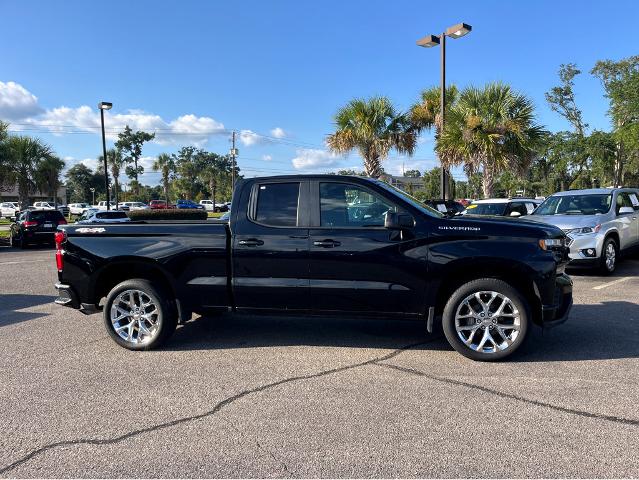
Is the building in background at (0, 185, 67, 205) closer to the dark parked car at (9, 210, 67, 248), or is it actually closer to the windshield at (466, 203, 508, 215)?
the dark parked car at (9, 210, 67, 248)

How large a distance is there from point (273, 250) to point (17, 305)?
5.33 m

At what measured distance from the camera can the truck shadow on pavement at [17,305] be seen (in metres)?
7.04

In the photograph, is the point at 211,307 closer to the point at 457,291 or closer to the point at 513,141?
the point at 457,291

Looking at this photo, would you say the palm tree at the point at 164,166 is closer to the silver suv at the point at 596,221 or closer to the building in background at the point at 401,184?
the building in background at the point at 401,184

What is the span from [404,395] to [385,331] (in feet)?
6.63

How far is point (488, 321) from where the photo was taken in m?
4.89

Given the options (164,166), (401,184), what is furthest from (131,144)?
(401,184)

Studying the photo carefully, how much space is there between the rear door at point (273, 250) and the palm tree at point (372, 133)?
1578 centimetres

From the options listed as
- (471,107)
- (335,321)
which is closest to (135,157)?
(471,107)

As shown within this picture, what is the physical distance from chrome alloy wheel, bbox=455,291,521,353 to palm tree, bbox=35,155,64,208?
30148 mm

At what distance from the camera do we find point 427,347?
17.7 feet

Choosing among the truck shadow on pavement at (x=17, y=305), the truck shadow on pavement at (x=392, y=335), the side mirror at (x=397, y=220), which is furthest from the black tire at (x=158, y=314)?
the side mirror at (x=397, y=220)

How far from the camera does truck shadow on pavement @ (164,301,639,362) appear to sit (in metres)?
5.21

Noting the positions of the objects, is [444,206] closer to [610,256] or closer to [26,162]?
[610,256]
